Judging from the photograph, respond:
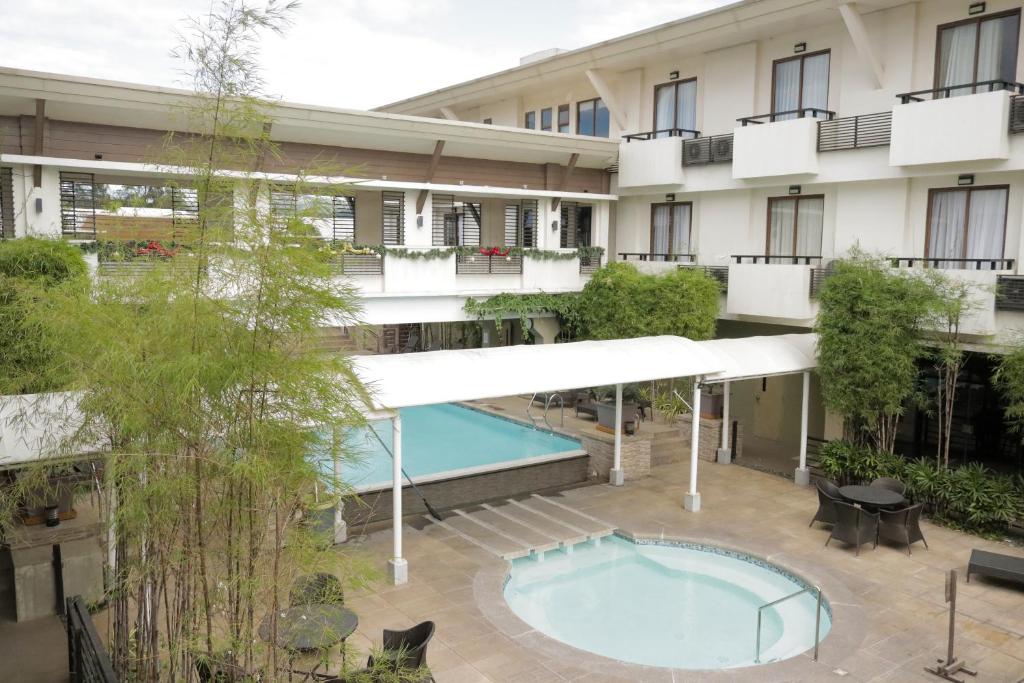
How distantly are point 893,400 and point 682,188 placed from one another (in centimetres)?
827

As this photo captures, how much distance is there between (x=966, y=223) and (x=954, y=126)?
2.12m

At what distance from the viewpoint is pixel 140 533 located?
5895mm

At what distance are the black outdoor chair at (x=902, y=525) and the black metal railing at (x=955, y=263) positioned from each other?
5092 mm

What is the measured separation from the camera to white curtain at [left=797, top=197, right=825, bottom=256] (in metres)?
18.1

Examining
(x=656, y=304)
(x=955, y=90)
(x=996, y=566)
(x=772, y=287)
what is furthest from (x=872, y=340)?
(x=955, y=90)

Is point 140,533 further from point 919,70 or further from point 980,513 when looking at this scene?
point 919,70

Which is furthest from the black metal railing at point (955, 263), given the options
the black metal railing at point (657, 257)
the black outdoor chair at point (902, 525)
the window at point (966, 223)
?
the black metal railing at point (657, 257)

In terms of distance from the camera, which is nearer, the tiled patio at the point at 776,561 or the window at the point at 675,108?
the tiled patio at the point at 776,561

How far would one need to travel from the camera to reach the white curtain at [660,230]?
21688mm

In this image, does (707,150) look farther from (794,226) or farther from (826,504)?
(826,504)

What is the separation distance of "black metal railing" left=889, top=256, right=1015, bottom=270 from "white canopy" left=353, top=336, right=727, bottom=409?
4.83 m

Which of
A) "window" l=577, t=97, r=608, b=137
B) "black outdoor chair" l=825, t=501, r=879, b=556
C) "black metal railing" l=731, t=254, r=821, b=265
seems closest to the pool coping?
"black outdoor chair" l=825, t=501, r=879, b=556

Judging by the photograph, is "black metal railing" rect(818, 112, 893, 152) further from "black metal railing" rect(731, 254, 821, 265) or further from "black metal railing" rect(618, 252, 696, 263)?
"black metal railing" rect(618, 252, 696, 263)

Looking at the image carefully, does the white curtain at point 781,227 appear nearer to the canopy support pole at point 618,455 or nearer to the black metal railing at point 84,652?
the canopy support pole at point 618,455
